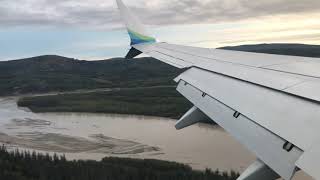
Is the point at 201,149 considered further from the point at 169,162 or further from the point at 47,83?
the point at 47,83

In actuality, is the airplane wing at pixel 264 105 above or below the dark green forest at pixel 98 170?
above

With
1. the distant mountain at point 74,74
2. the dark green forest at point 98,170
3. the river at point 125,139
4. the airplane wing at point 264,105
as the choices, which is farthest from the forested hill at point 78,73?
the airplane wing at point 264,105

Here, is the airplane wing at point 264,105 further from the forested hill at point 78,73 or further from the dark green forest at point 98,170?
the forested hill at point 78,73

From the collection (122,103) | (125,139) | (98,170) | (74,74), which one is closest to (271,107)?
(98,170)

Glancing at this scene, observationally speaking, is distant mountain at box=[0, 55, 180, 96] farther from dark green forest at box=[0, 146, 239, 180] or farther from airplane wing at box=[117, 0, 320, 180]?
airplane wing at box=[117, 0, 320, 180]

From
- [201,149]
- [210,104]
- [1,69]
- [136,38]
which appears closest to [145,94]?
[201,149]

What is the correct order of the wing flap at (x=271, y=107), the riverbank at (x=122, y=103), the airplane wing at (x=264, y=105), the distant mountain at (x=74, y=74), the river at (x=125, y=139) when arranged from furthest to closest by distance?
the distant mountain at (x=74, y=74) < the riverbank at (x=122, y=103) < the river at (x=125, y=139) < the wing flap at (x=271, y=107) < the airplane wing at (x=264, y=105)

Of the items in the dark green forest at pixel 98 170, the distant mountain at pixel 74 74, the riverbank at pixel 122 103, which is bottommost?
the dark green forest at pixel 98 170

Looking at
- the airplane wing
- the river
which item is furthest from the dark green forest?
the airplane wing
